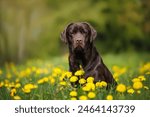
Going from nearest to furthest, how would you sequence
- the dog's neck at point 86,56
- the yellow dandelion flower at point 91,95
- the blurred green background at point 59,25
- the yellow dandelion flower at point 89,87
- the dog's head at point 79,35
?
the yellow dandelion flower at point 91,95
the yellow dandelion flower at point 89,87
the dog's head at point 79,35
the dog's neck at point 86,56
the blurred green background at point 59,25

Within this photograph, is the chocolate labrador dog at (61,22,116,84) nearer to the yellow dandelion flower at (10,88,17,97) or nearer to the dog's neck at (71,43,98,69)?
the dog's neck at (71,43,98,69)

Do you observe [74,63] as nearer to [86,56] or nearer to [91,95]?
[86,56]

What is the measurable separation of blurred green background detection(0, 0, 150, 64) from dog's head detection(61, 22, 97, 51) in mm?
7884

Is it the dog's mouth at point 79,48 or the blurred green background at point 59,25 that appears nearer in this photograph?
the dog's mouth at point 79,48

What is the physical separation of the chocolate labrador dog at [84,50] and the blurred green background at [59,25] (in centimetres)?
778

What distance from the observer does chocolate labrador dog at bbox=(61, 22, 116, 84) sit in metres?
5.39

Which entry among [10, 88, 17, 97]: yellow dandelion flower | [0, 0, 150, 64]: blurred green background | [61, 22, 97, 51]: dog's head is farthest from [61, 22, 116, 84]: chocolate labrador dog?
[0, 0, 150, 64]: blurred green background

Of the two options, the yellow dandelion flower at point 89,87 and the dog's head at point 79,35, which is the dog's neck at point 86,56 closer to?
the dog's head at point 79,35

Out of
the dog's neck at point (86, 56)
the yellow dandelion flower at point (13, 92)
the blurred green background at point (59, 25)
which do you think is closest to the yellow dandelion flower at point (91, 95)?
the dog's neck at point (86, 56)

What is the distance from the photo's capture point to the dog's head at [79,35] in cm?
535

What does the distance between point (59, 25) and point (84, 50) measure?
26.3 feet

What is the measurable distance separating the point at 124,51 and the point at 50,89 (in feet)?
27.1

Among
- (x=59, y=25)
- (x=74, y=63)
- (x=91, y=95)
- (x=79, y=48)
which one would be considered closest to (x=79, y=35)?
(x=79, y=48)

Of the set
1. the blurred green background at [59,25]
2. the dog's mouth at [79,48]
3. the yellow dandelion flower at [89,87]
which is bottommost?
the yellow dandelion flower at [89,87]
